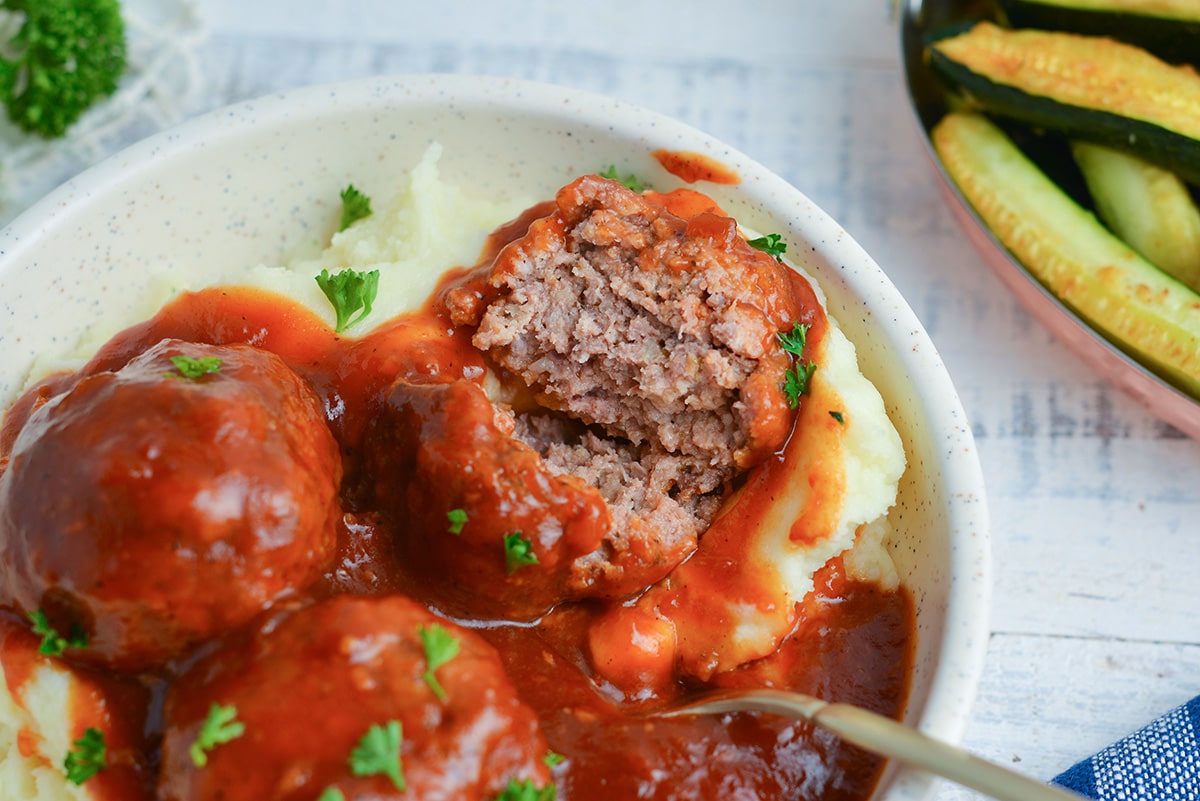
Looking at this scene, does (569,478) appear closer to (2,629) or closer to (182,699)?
(182,699)

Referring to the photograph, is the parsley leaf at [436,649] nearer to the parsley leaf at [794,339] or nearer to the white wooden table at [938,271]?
the parsley leaf at [794,339]

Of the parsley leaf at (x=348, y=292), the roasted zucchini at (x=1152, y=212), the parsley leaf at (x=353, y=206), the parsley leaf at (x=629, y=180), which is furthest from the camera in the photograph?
the roasted zucchini at (x=1152, y=212)

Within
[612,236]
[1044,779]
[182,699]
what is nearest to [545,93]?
[612,236]

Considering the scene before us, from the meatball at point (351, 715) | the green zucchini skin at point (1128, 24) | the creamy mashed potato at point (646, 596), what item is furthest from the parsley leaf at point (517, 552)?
the green zucchini skin at point (1128, 24)

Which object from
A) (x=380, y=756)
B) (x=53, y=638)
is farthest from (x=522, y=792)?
(x=53, y=638)

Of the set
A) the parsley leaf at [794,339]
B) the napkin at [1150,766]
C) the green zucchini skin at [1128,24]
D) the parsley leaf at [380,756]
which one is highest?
the green zucchini skin at [1128,24]

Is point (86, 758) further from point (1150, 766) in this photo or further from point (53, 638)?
point (1150, 766)
